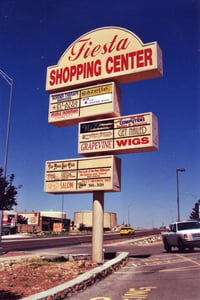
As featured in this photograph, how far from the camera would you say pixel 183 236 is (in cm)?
2078

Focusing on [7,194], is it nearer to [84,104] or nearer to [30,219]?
[84,104]

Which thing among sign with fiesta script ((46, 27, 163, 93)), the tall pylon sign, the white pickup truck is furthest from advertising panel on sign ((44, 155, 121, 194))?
the white pickup truck

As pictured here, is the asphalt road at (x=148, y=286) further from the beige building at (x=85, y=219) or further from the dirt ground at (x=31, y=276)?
the beige building at (x=85, y=219)

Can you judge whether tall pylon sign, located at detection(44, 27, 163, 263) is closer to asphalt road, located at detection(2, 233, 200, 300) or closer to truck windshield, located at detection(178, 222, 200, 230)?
asphalt road, located at detection(2, 233, 200, 300)

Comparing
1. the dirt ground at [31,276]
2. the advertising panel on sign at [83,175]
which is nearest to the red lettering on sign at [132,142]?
the advertising panel on sign at [83,175]

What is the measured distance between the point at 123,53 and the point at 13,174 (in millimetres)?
8689

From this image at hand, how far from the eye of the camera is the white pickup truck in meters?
20.5

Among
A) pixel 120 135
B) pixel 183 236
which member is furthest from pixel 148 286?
pixel 183 236

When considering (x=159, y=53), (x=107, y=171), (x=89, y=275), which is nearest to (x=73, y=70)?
(x=159, y=53)

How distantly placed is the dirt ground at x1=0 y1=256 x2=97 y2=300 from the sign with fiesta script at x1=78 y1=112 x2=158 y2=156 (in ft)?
17.6

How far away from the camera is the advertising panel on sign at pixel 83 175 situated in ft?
50.7

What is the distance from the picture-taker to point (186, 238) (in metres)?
20.7

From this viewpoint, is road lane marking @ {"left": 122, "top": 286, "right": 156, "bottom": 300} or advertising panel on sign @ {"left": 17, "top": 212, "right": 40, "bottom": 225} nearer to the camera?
road lane marking @ {"left": 122, "top": 286, "right": 156, "bottom": 300}

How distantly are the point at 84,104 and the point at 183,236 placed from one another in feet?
34.5
